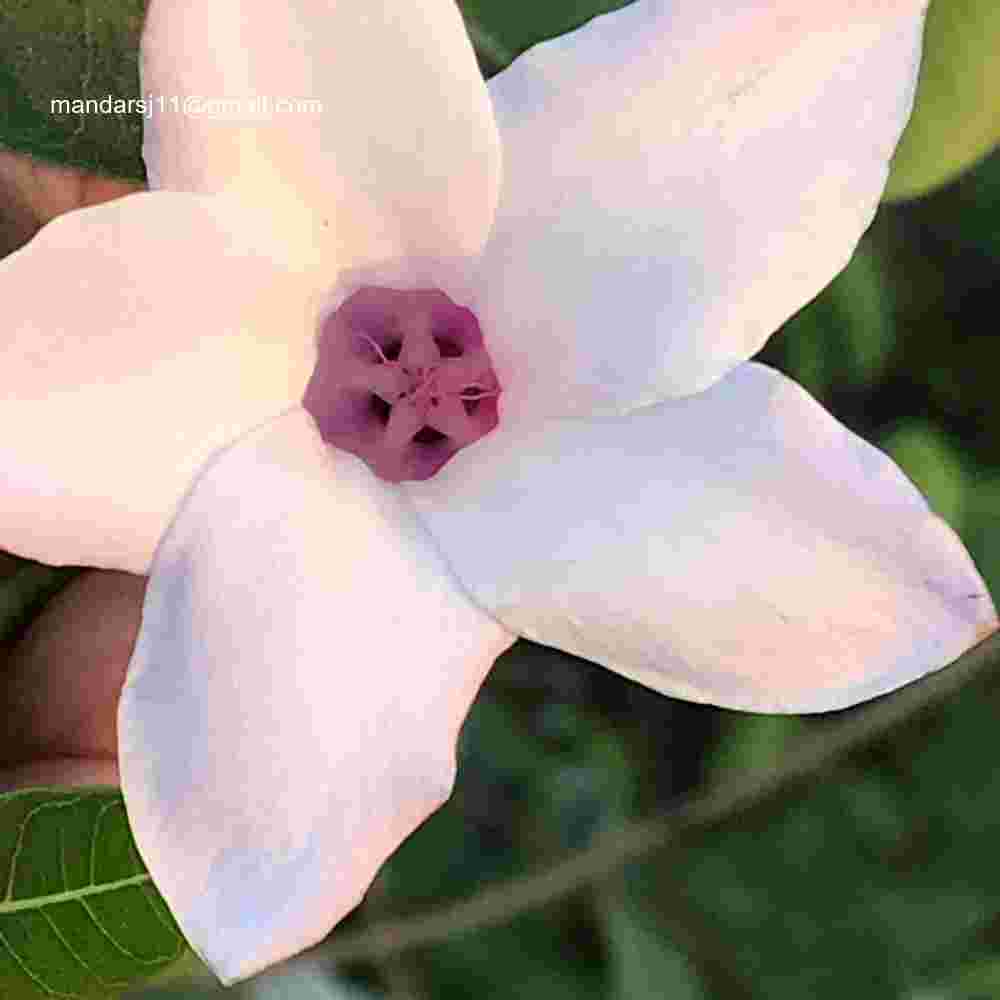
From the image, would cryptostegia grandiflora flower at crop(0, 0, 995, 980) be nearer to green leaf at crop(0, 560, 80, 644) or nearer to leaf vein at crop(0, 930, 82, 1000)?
leaf vein at crop(0, 930, 82, 1000)

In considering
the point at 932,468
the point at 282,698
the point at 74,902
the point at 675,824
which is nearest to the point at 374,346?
the point at 282,698

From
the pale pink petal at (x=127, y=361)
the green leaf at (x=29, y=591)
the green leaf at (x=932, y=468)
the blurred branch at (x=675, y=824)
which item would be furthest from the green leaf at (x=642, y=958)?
the pale pink petal at (x=127, y=361)

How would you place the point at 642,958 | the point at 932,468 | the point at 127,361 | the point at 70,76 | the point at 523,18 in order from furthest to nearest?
the point at 642,958 < the point at 932,468 < the point at 523,18 < the point at 70,76 < the point at 127,361

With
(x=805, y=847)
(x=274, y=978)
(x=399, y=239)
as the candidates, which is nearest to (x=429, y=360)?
(x=399, y=239)

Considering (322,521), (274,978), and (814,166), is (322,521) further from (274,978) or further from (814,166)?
(274,978)

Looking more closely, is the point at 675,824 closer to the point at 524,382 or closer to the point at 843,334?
the point at 843,334

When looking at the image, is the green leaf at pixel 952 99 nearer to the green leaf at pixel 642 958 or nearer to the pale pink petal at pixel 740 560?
the pale pink petal at pixel 740 560
